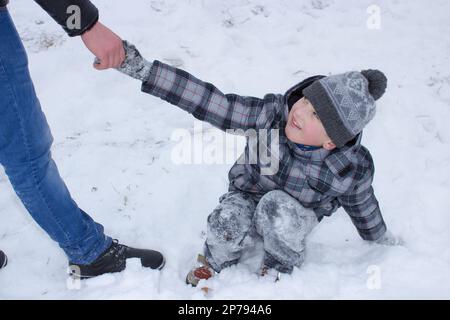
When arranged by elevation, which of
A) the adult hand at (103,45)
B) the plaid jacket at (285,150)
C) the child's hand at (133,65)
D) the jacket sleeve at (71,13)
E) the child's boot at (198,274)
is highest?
the jacket sleeve at (71,13)

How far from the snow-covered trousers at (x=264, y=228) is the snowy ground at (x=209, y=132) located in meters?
0.11

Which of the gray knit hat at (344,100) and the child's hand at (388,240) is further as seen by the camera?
the child's hand at (388,240)

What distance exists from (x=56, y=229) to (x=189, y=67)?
2.22 m

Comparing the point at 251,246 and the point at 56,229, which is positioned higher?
the point at 56,229

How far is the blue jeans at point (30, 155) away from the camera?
1.56 metres

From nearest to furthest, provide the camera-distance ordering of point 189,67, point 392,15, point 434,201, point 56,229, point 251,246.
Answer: point 56,229 < point 251,246 < point 434,201 < point 189,67 < point 392,15

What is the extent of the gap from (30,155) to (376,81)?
1518 millimetres

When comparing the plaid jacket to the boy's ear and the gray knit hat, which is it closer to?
the boy's ear

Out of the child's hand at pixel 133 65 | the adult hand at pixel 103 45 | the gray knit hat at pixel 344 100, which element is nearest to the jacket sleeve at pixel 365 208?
the gray knit hat at pixel 344 100

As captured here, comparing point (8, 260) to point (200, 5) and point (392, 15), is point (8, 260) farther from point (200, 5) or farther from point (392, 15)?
point (392, 15)

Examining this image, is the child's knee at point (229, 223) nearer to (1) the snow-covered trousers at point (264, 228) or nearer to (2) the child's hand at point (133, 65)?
(1) the snow-covered trousers at point (264, 228)

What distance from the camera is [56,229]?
1978 mm
